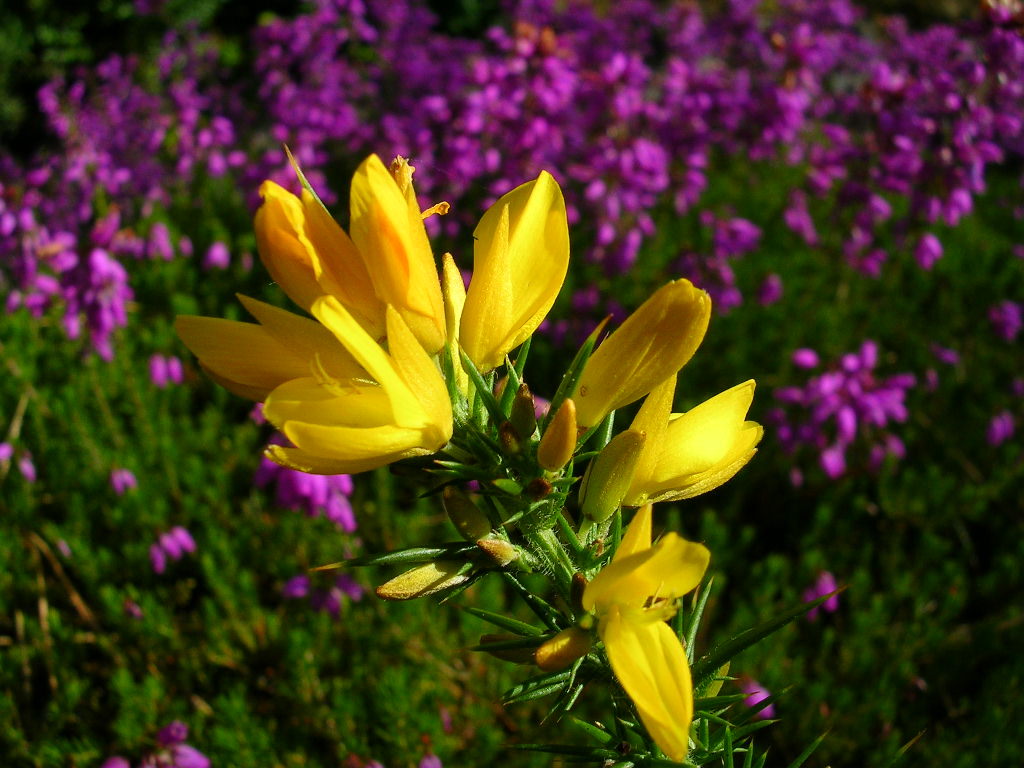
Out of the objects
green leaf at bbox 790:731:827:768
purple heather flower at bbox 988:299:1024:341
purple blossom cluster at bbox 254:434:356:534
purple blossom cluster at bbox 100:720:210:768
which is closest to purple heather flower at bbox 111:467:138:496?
purple blossom cluster at bbox 254:434:356:534

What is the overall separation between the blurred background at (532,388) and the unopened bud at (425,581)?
2.54ft

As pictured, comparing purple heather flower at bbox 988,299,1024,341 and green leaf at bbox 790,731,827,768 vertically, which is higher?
green leaf at bbox 790,731,827,768

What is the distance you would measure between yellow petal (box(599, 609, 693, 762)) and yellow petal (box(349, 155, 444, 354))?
31cm

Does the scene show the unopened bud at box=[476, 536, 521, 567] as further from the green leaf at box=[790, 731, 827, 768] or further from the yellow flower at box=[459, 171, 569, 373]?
the green leaf at box=[790, 731, 827, 768]

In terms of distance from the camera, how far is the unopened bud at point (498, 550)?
0.70 meters

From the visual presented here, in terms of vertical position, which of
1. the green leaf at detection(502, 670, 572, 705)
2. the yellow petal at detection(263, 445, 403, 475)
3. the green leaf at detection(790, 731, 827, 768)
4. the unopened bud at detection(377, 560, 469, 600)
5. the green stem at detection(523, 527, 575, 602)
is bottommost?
the green leaf at detection(790, 731, 827, 768)

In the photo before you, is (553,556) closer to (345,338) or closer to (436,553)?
(436,553)

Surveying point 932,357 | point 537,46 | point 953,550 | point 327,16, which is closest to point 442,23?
point 327,16

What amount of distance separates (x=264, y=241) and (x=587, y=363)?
12.2 inches

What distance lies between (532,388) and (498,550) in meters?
2.74

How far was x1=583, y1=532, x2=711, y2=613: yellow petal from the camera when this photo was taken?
0.63m

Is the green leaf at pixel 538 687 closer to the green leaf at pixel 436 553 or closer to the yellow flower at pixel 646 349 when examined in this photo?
the green leaf at pixel 436 553

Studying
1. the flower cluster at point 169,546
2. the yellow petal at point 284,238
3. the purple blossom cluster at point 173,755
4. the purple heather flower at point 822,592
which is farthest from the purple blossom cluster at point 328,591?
the yellow petal at point 284,238

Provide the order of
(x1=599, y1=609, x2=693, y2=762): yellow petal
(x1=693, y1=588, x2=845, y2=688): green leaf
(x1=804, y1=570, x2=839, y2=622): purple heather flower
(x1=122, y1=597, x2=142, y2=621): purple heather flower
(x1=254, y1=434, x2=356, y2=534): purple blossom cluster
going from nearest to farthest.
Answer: (x1=599, y1=609, x2=693, y2=762): yellow petal → (x1=693, y1=588, x2=845, y2=688): green leaf → (x1=254, y1=434, x2=356, y2=534): purple blossom cluster → (x1=122, y1=597, x2=142, y2=621): purple heather flower → (x1=804, y1=570, x2=839, y2=622): purple heather flower
